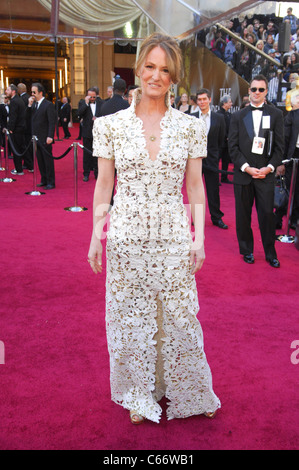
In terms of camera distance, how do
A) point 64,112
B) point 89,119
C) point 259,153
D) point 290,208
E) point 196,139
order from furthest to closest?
point 64,112 < point 89,119 < point 290,208 < point 259,153 < point 196,139

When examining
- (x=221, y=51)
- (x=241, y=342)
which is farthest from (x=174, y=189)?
(x=221, y=51)

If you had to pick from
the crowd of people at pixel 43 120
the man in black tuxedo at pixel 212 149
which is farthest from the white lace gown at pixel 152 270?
the crowd of people at pixel 43 120

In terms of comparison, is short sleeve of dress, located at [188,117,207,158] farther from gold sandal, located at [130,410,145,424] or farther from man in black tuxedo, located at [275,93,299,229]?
man in black tuxedo, located at [275,93,299,229]

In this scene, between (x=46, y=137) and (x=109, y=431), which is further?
(x=46, y=137)

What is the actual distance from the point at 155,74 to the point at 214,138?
13.6 feet

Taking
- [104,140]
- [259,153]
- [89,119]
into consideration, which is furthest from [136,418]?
[89,119]

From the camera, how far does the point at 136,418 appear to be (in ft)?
7.67

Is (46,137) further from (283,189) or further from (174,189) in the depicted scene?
(174,189)

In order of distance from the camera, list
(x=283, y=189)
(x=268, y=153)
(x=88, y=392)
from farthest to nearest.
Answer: (x=283, y=189) → (x=268, y=153) → (x=88, y=392)

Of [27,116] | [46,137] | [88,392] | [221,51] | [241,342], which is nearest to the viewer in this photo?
[88,392]

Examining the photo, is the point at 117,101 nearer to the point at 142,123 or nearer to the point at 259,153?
the point at 259,153

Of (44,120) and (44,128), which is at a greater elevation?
(44,120)

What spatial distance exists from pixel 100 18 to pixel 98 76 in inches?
346

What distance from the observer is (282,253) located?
5.24 m
